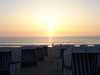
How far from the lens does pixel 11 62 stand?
26.6ft

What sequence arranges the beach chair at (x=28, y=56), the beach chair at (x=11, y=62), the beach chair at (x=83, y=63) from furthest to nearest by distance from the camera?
the beach chair at (x=28, y=56) → the beach chair at (x=11, y=62) → the beach chair at (x=83, y=63)

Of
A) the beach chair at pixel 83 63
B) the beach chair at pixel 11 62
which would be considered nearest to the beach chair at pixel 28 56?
the beach chair at pixel 11 62

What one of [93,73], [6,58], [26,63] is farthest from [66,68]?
[26,63]

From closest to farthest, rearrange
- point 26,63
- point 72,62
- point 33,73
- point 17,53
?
point 72,62 < point 17,53 < point 33,73 < point 26,63

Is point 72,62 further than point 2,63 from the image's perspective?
No

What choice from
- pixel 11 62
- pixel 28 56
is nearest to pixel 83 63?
pixel 11 62

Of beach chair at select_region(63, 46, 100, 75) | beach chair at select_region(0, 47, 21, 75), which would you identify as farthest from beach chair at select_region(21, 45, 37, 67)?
beach chair at select_region(63, 46, 100, 75)

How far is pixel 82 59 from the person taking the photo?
7039 millimetres

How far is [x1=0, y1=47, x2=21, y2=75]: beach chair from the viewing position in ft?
26.5

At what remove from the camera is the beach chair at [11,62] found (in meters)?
8.09

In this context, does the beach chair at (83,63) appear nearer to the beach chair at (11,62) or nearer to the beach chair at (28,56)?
the beach chair at (11,62)

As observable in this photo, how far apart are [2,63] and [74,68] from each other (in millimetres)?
5218

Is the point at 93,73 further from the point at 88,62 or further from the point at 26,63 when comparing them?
the point at 26,63

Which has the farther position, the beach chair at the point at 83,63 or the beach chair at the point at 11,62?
the beach chair at the point at 11,62
